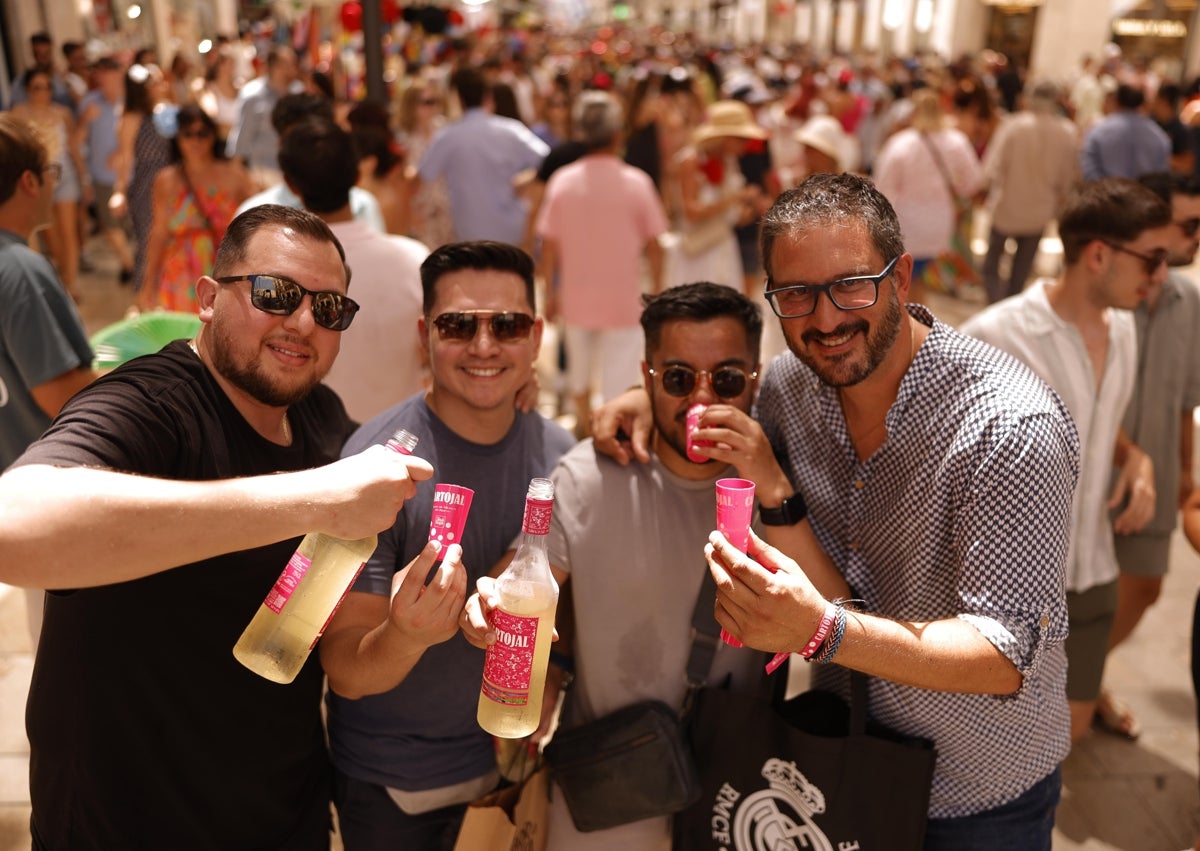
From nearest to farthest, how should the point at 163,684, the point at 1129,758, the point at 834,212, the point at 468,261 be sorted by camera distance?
the point at 163,684, the point at 834,212, the point at 468,261, the point at 1129,758

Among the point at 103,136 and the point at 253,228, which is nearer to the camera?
the point at 253,228

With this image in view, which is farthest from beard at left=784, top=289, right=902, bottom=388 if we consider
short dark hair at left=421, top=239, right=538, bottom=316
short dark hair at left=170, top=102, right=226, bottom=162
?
short dark hair at left=170, top=102, right=226, bottom=162

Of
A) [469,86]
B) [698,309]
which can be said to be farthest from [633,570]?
[469,86]

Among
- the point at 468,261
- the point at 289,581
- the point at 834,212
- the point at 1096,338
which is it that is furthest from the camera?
the point at 1096,338

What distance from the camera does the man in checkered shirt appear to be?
1.81 m

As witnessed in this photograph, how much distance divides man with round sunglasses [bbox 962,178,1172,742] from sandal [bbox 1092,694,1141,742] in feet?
3.54

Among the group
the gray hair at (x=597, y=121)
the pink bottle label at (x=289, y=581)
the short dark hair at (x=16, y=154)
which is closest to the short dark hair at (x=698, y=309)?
the pink bottle label at (x=289, y=581)

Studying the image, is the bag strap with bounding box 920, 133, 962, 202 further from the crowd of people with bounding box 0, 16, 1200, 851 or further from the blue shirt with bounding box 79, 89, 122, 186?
the blue shirt with bounding box 79, 89, 122, 186

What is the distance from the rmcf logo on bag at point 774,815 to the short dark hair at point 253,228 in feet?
5.04

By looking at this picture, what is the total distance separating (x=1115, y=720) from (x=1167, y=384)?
1.51 metres

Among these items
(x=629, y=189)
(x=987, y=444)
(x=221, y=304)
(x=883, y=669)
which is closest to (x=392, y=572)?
(x=221, y=304)

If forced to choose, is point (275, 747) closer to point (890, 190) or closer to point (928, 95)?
point (890, 190)

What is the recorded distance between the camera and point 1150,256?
3.08 meters

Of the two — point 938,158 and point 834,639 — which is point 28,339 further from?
point 938,158
